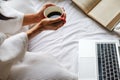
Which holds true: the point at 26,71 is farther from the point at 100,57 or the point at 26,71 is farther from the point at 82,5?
the point at 82,5

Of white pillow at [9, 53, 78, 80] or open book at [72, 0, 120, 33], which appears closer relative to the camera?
white pillow at [9, 53, 78, 80]

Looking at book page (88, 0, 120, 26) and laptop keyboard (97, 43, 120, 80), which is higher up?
book page (88, 0, 120, 26)

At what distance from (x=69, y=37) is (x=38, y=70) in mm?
318

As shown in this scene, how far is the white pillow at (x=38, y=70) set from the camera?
928 mm

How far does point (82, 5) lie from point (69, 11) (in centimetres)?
8

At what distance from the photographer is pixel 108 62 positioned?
1008 millimetres

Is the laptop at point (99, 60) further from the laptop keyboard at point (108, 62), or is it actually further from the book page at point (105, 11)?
the book page at point (105, 11)

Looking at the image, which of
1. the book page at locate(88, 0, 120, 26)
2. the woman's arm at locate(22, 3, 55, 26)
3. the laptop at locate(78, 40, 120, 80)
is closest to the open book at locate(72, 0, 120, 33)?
the book page at locate(88, 0, 120, 26)

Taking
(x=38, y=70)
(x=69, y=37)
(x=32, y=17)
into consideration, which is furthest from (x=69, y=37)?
(x=38, y=70)

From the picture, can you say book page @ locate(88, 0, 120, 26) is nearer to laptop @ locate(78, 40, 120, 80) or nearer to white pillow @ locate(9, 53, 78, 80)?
laptop @ locate(78, 40, 120, 80)

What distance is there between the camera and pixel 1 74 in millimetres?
887

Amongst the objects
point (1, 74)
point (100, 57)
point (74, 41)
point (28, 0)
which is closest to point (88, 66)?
point (100, 57)

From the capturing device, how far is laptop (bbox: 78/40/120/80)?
973 mm

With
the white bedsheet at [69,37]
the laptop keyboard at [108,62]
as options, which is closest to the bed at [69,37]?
the white bedsheet at [69,37]
